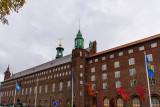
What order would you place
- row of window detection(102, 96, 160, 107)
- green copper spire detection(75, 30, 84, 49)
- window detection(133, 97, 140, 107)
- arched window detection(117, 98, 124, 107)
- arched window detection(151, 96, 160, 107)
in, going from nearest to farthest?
1. arched window detection(151, 96, 160, 107)
2. row of window detection(102, 96, 160, 107)
3. window detection(133, 97, 140, 107)
4. arched window detection(117, 98, 124, 107)
5. green copper spire detection(75, 30, 84, 49)

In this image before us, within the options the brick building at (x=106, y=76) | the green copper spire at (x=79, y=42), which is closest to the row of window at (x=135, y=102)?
the brick building at (x=106, y=76)

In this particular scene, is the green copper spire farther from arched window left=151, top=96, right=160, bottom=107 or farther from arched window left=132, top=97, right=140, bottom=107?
arched window left=151, top=96, right=160, bottom=107

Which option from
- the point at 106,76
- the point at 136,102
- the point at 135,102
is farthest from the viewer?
the point at 106,76

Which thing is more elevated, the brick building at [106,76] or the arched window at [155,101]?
the brick building at [106,76]

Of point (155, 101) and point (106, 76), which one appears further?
point (106, 76)

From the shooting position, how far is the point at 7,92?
312ft

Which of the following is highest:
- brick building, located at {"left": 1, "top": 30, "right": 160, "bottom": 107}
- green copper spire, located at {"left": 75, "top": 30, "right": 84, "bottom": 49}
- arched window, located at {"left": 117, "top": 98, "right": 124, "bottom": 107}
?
green copper spire, located at {"left": 75, "top": 30, "right": 84, "bottom": 49}

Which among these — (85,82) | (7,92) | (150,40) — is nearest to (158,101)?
(150,40)

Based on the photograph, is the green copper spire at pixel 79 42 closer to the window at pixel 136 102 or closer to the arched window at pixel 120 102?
the arched window at pixel 120 102

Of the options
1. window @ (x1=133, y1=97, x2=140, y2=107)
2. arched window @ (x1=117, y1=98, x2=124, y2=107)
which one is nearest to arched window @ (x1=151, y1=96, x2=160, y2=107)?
window @ (x1=133, y1=97, x2=140, y2=107)

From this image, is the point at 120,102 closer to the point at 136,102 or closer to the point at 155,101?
the point at 136,102

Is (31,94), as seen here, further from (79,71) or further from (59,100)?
(79,71)

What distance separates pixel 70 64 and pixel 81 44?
27.8 feet

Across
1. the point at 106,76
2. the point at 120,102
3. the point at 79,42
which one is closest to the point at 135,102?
the point at 120,102
